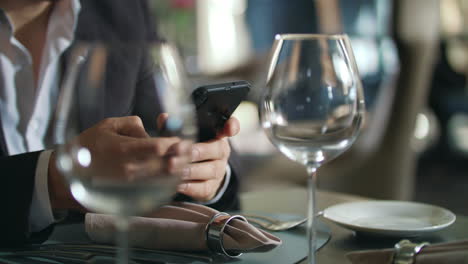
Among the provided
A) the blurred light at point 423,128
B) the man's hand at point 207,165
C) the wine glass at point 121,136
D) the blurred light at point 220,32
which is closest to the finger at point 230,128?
the man's hand at point 207,165

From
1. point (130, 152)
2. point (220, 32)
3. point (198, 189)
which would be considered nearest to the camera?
point (130, 152)

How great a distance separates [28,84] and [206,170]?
415 mm

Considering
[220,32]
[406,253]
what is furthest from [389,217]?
[220,32]

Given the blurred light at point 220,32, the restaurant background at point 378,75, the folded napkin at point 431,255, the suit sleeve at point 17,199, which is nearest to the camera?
the folded napkin at point 431,255

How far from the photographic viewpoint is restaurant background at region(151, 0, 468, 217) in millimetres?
1915

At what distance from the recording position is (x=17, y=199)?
0.62m

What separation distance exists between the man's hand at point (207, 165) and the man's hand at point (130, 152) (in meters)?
0.24

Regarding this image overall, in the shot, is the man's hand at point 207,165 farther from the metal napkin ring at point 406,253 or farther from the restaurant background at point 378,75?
the metal napkin ring at point 406,253

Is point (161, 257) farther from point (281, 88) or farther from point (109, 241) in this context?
point (281, 88)

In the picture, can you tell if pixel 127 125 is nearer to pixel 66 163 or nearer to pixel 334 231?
pixel 66 163

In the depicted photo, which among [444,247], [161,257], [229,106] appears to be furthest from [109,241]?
[444,247]

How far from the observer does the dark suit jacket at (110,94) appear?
40 centimetres

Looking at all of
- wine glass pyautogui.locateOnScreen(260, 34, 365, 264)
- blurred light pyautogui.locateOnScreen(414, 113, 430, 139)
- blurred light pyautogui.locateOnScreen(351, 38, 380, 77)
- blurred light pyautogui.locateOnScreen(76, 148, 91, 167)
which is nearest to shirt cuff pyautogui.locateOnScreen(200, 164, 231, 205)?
wine glass pyautogui.locateOnScreen(260, 34, 365, 264)

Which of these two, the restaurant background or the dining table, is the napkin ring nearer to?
the dining table
